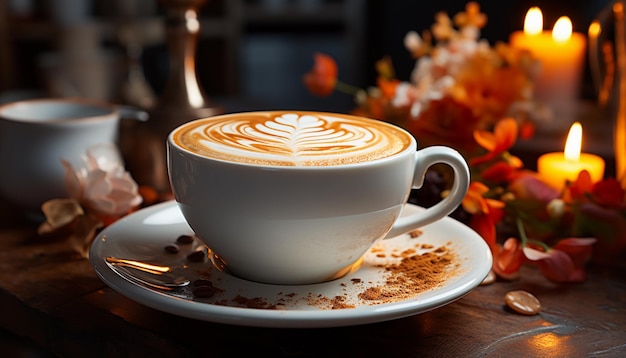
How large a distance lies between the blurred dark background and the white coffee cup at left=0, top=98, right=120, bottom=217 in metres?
1.27

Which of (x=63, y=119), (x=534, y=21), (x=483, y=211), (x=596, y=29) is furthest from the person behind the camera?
(x=534, y=21)

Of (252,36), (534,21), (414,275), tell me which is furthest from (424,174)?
(252,36)

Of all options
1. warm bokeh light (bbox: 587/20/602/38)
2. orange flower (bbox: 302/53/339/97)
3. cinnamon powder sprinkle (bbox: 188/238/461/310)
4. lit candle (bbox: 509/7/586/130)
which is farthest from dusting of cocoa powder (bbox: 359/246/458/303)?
lit candle (bbox: 509/7/586/130)

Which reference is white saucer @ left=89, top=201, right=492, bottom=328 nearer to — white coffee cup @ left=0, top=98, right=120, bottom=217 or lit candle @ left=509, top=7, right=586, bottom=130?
white coffee cup @ left=0, top=98, right=120, bottom=217

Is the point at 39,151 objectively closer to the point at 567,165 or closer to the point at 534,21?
the point at 567,165

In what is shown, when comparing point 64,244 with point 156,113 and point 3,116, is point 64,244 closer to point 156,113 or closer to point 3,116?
point 3,116

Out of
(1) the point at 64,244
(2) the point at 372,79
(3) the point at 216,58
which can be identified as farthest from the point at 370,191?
(2) the point at 372,79

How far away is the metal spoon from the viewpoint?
60 cm

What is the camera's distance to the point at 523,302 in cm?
67

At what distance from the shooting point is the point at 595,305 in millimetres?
692

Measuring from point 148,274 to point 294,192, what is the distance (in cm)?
16

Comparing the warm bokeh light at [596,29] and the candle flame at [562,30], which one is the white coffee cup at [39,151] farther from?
the candle flame at [562,30]

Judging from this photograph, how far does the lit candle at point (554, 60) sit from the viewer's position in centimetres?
142

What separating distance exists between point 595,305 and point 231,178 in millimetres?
384
